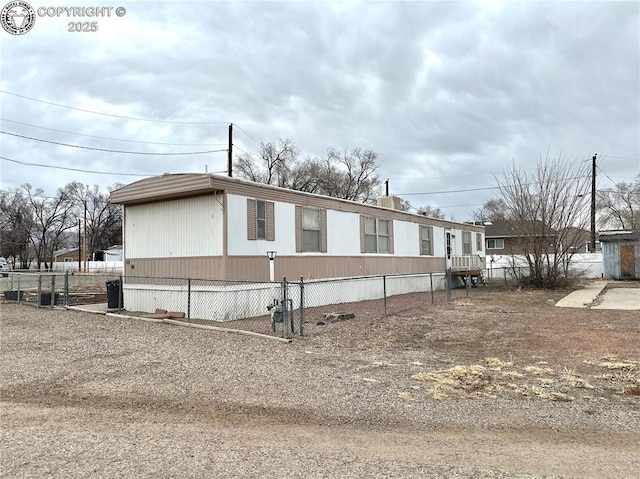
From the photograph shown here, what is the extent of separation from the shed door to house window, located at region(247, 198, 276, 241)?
815 inches

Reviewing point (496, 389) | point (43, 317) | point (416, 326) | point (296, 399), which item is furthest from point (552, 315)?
point (43, 317)

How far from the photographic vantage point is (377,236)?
16.0 metres

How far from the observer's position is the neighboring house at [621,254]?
2373 cm

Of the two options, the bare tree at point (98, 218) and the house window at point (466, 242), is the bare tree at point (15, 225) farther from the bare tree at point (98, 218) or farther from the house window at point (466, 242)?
the house window at point (466, 242)

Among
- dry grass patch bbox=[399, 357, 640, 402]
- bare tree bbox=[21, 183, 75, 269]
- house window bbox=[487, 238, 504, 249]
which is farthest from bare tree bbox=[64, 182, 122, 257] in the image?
dry grass patch bbox=[399, 357, 640, 402]

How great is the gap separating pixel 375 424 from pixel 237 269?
6.91 metres

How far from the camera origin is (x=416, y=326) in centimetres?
960

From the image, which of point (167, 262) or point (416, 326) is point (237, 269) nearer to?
point (167, 262)

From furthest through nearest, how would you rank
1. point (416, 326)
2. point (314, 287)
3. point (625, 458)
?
point (314, 287) → point (416, 326) → point (625, 458)

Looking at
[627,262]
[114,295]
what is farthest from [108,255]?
[627,262]

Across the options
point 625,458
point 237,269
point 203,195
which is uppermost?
point 203,195

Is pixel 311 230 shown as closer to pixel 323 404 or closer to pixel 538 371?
pixel 538 371

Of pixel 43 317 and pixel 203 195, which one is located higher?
pixel 203 195

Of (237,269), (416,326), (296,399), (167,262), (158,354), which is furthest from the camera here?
(167,262)
